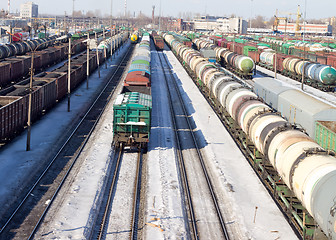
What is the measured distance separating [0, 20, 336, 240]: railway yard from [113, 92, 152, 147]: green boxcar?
7 centimetres

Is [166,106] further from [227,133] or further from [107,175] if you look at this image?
[107,175]

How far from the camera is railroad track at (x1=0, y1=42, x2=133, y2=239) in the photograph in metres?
17.1

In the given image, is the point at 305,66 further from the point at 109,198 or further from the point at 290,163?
the point at 109,198

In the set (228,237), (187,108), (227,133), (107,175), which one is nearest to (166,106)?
(187,108)

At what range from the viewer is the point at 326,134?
839 inches

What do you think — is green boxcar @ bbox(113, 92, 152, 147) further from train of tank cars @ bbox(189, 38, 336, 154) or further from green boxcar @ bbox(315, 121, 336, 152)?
green boxcar @ bbox(315, 121, 336, 152)

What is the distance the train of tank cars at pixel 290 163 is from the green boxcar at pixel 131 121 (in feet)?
20.6

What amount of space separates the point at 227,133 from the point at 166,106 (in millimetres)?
10873

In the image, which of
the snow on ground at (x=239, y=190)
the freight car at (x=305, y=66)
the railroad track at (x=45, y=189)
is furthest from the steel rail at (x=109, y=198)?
the freight car at (x=305, y=66)

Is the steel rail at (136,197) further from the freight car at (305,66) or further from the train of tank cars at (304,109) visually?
the freight car at (305,66)

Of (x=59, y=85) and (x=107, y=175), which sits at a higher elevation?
(x=59, y=85)

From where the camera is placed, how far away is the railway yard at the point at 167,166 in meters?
16.9

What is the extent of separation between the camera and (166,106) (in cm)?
4228

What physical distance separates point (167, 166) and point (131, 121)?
3819 mm
